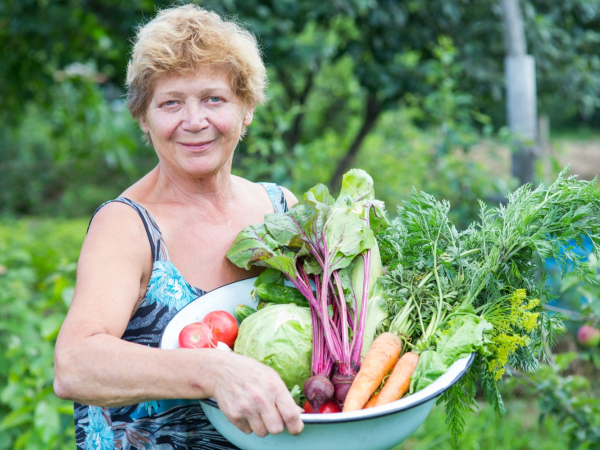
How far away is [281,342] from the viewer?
5.04 feet

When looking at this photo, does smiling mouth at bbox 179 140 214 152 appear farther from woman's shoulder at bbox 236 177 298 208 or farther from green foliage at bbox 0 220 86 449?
green foliage at bbox 0 220 86 449

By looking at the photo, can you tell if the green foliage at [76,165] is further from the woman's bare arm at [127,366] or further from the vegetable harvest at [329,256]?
the woman's bare arm at [127,366]

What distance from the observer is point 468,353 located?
1413 millimetres

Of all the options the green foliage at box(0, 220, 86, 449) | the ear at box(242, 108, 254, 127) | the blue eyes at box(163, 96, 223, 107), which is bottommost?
the green foliage at box(0, 220, 86, 449)

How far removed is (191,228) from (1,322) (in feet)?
5.64

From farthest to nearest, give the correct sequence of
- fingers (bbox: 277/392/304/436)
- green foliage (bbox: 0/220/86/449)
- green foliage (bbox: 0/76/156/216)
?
green foliage (bbox: 0/76/156/216) → green foliage (bbox: 0/220/86/449) → fingers (bbox: 277/392/304/436)

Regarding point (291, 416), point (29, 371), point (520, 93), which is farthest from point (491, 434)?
point (291, 416)

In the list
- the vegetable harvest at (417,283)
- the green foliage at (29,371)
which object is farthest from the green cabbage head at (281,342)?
the green foliage at (29,371)

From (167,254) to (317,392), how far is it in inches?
25.4

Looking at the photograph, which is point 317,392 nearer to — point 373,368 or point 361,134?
point 373,368

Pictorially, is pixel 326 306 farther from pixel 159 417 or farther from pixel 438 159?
pixel 438 159

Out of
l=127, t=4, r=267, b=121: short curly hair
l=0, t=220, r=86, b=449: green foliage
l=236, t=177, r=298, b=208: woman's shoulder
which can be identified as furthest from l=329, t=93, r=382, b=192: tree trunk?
l=127, t=4, r=267, b=121: short curly hair

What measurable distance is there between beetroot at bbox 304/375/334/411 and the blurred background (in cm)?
141

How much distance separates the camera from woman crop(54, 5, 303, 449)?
4.29 feet
